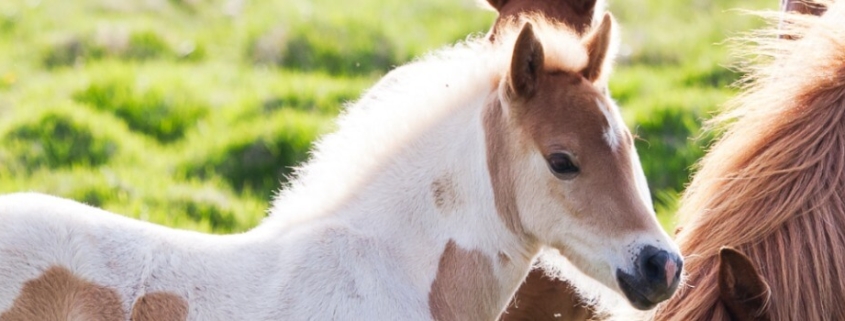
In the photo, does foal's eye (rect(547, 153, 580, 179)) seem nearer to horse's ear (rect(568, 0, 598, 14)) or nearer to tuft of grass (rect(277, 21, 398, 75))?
horse's ear (rect(568, 0, 598, 14))

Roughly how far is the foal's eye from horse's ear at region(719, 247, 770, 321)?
42 centimetres

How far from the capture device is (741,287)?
105 inches

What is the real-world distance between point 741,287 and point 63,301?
1583 millimetres

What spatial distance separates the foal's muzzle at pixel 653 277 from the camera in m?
2.72

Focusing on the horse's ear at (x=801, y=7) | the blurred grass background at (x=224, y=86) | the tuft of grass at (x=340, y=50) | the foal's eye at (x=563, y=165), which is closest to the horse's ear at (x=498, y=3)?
the horse's ear at (x=801, y=7)

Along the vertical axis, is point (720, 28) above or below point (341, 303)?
below

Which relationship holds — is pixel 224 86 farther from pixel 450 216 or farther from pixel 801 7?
pixel 450 216

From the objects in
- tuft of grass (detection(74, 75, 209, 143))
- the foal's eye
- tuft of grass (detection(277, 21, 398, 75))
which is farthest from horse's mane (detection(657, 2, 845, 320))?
tuft of grass (detection(277, 21, 398, 75))

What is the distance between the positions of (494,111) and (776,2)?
26.6 feet

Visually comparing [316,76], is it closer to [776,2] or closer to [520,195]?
[776,2]

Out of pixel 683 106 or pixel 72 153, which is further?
pixel 683 106

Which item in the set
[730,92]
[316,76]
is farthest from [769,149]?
[316,76]

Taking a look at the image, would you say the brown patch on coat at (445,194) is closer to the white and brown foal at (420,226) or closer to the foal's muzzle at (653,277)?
the white and brown foal at (420,226)

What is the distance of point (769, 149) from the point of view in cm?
324
